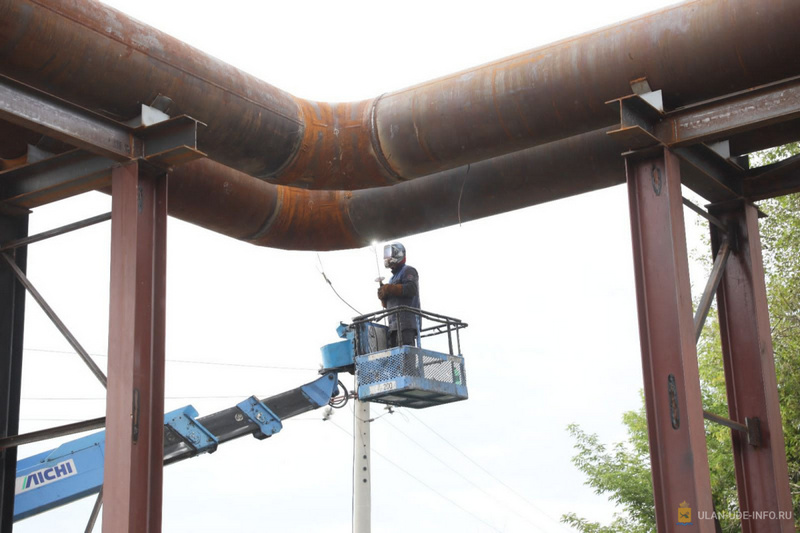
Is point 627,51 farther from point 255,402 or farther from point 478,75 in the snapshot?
point 255,402

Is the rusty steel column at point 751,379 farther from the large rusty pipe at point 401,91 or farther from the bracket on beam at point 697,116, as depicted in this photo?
the large rusty pipe at point 401,91

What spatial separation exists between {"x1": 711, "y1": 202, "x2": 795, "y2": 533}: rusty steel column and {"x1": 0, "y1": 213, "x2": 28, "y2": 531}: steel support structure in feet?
24.5

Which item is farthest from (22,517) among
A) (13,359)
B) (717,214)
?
(717,214)

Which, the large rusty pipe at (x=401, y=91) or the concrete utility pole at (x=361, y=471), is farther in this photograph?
the concrete utility pole at (x=361, y=471)

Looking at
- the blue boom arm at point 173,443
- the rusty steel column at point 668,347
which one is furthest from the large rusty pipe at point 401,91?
the blue boom arm at point 173,443

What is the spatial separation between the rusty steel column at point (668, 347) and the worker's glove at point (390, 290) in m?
4.42

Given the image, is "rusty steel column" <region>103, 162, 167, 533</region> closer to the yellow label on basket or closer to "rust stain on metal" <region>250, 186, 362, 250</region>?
"rust stain on metal" <region>250, 186, 362, 250</region>

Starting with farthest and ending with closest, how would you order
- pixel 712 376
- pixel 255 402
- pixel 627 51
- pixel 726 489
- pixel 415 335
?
pixel 712 376
pixel 726 489
pixel 255 402
pixel 415 335
pixel 627 51

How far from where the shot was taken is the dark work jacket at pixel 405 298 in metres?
12.1

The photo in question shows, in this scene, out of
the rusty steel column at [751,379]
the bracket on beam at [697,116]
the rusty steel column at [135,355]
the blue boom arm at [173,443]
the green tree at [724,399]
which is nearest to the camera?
the rusty steel column at [135,355]

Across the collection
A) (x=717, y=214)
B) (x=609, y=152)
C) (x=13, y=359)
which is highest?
(x=609, y=152)

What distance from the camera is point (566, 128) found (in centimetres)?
916

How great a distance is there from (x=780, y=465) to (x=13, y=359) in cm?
795

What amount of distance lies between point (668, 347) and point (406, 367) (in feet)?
13.9
